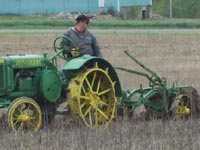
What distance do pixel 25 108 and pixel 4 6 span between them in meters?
49.4

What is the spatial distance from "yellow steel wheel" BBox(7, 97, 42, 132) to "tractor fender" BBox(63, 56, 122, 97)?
741mm

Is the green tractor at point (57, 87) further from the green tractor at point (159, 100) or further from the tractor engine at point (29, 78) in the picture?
the green tractor at point (159, 100)

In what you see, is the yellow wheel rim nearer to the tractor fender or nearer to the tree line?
the tractor fender

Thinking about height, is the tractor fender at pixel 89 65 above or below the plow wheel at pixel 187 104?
above

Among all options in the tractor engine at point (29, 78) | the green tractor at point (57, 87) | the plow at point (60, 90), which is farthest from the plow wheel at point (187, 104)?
the tractor engine at point (29, 78)

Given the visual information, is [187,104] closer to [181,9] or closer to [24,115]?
[24,115]

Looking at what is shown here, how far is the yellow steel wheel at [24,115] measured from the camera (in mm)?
8547

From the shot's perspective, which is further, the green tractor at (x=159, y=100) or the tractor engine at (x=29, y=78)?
the green tractor at (x=159, y=100)

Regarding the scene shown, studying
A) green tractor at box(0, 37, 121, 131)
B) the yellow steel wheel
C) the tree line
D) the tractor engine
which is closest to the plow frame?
green tractor at box(0, 37, 121, 131)

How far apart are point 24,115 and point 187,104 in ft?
9.97

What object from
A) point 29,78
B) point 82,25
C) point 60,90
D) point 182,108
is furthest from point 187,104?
point 29,78

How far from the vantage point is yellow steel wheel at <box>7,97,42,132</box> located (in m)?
8.55

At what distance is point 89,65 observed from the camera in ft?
31.3

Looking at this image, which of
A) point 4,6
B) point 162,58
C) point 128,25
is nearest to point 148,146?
point 162,58
